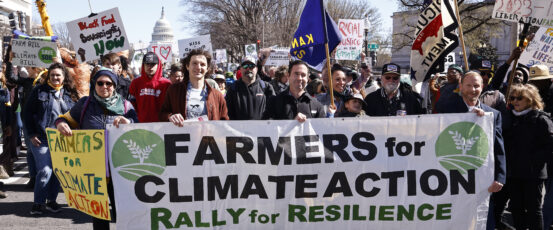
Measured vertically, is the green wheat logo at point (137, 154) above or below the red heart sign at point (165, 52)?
below

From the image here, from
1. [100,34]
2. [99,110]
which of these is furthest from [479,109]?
[100,34]

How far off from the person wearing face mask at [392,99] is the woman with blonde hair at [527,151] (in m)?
0.89

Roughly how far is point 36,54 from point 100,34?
1034mm

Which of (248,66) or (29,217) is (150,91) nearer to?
(248,66)

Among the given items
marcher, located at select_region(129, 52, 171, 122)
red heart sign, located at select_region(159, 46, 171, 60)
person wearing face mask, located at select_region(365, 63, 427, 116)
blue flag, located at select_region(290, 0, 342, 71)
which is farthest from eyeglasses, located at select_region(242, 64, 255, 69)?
red heart sign, located at select_region(159, 46, 171, 60)

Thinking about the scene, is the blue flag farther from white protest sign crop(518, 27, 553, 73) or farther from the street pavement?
white protest sign crop(518, 27, 553, 73)

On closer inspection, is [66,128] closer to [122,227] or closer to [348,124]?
[122,227]

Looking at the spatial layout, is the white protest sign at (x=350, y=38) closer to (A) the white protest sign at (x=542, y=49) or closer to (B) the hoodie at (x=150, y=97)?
(A) the white protest sign at (x=542, y=49)

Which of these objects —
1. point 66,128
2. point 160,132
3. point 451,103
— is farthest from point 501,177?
point 66,128

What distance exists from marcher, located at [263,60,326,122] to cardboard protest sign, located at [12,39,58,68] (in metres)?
4.53

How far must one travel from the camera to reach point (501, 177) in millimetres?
4539

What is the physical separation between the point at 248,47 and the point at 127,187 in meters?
20.1

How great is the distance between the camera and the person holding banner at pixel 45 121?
242 inches

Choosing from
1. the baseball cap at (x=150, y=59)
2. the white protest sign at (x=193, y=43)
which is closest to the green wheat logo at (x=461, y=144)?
the baseball cap at (x=150, y=59)
